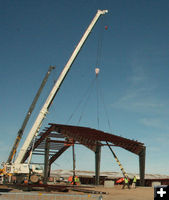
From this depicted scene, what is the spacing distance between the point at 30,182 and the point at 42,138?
1272cm

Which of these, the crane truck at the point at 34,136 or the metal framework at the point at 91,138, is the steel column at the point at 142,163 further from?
the crane truck at the point at 34,136

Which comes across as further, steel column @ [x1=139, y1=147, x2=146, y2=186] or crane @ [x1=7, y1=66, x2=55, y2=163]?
steel column @ [x1=139, y1=147, x2=146, y2=186]

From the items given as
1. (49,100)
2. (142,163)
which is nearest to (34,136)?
(49,100)

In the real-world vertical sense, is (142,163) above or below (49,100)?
below

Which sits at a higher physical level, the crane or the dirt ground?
the crane

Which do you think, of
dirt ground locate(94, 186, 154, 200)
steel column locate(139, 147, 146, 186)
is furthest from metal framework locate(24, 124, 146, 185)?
dirt ground locate(94, 186, 154, 200)

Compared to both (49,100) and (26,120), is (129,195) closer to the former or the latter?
(49,100)

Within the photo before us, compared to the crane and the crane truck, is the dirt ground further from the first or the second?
the crane

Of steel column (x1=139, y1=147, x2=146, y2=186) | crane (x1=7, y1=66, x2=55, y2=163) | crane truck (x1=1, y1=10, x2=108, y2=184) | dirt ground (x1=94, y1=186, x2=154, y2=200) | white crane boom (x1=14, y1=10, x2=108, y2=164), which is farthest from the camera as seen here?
steel column (x1=139, y1=147, x2=146, y2=186)

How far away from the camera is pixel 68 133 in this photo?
35.6 metres

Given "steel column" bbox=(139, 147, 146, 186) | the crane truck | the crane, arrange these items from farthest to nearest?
"steel column" bbox=(139, 147, 146, 186)
the crane
the crane truck

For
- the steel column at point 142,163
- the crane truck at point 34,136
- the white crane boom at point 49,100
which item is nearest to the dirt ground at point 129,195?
the crane truck at point 34,136

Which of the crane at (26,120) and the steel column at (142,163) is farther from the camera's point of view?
the steel column at (142,163)

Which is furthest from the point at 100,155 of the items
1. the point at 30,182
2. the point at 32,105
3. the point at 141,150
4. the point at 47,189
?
the point at 47,189
